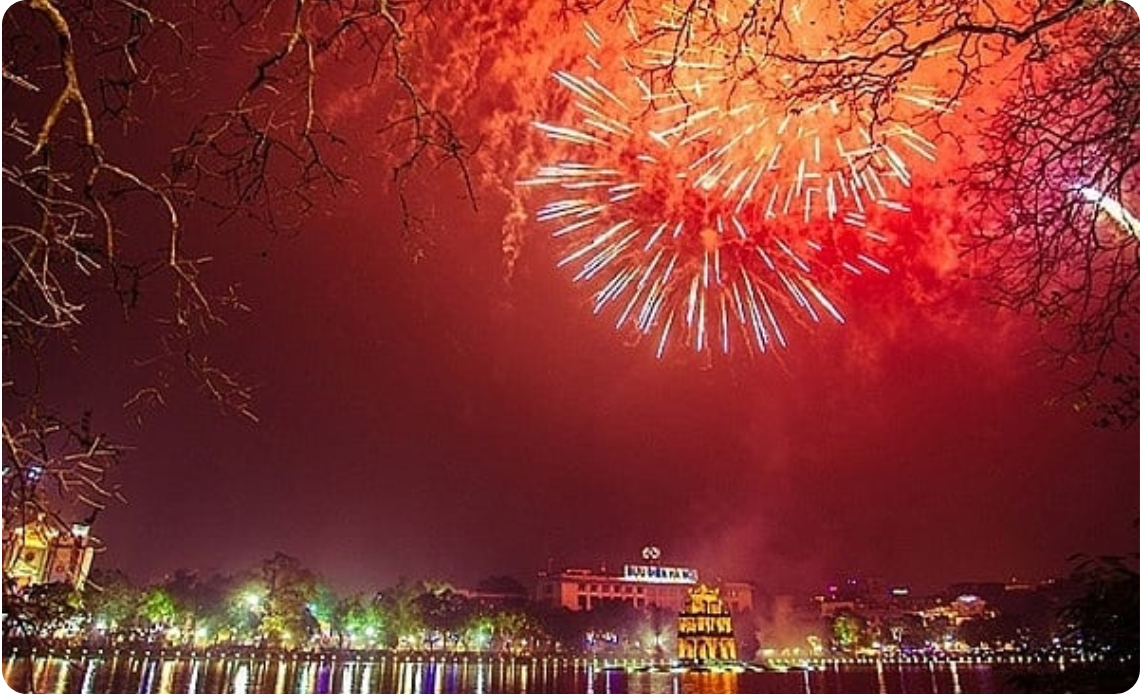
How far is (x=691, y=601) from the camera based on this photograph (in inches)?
2148

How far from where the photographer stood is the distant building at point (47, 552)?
2234 millimetres

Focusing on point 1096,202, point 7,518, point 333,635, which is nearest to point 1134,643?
point 1096,202

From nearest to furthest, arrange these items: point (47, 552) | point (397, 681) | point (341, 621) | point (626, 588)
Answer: point (47, 552), point (397, 681), point (341, 621), point (626, 588)

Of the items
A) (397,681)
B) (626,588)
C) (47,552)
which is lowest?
(397,681)

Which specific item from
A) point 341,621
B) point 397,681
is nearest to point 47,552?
point 397,681

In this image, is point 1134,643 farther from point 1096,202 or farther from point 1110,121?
point 1110,121

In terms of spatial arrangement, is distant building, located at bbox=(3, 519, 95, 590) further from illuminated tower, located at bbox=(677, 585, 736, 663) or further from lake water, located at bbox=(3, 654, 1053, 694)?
illuminated tower, located at bbox=(677, 585, 736, 663)

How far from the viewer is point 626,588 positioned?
6850 centimetres

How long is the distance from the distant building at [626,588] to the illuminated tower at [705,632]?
1323cm

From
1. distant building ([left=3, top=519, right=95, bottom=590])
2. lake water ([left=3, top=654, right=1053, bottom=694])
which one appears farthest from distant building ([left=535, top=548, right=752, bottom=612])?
distant building ([left=3, top=519, right=95, bottom=590])

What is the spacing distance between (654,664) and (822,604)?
26.6 m

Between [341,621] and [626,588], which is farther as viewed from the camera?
[626,588]

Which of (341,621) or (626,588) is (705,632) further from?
(341,621)

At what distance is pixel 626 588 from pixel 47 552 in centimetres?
6935
